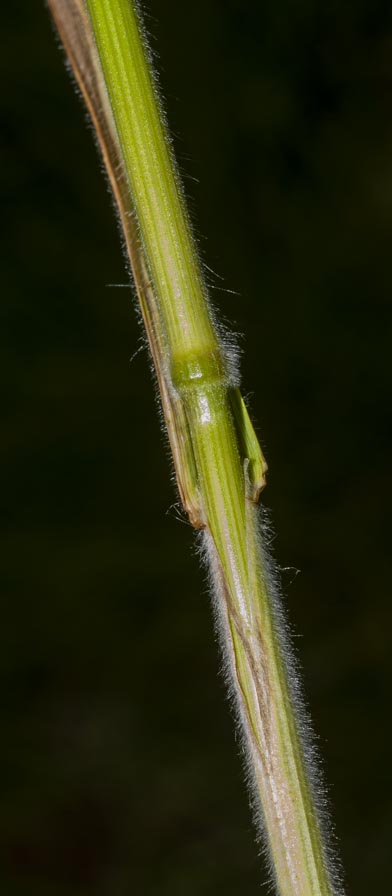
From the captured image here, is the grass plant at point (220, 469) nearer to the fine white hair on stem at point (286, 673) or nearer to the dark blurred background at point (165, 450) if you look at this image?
the fine white hair on stem at point (286, 673)

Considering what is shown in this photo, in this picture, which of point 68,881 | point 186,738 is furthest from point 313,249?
point 68,881

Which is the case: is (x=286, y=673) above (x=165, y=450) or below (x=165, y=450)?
below

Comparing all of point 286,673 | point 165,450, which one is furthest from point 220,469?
point 165,450

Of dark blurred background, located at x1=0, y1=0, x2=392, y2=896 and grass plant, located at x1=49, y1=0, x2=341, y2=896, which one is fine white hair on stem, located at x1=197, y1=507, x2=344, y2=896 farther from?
dark blurred background, located at x1=0, y1=0, x2=392, y2=896

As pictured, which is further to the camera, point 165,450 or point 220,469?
point 165,450

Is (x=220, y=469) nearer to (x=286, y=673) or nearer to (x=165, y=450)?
(x=286, y=673)

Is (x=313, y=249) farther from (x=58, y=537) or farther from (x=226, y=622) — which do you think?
(x=226, y=622)

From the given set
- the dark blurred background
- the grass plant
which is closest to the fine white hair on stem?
the grass plant
